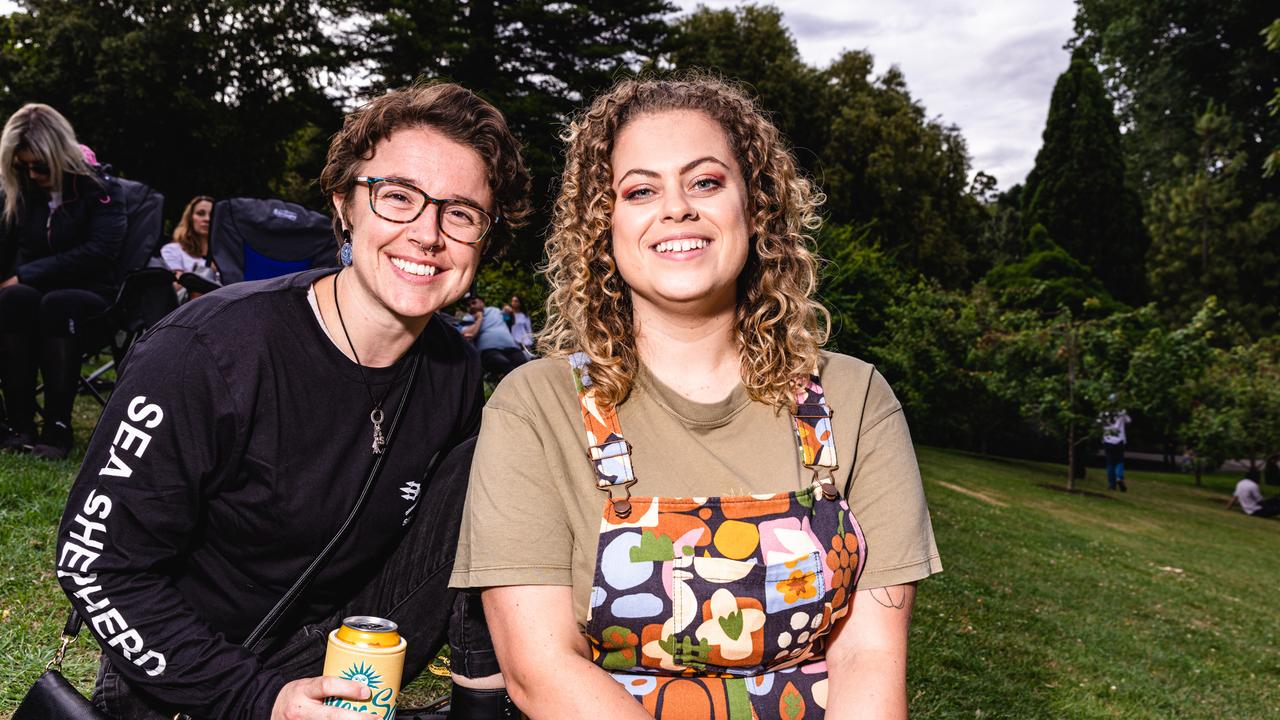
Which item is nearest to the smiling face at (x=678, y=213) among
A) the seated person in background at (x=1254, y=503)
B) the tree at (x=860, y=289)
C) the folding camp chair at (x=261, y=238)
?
the folding camp chair at (x=261, y=238)

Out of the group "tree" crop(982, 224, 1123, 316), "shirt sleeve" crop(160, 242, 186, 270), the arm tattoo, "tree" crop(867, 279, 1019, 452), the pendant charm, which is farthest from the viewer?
"tree" crop(982, 224, 1123, 316)

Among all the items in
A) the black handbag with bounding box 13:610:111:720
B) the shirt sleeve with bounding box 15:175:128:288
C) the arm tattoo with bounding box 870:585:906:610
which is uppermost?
the shirt sleeve with bounding box 15:175:128:288

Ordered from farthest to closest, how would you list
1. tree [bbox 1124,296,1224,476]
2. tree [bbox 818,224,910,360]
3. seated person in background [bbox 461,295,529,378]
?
tree [bbox 818,224,910,360]
tree [bbox 1124,296,1224,476]
seated person in background [bbox 461,295,529,378]

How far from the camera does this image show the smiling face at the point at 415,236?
85.8 inches

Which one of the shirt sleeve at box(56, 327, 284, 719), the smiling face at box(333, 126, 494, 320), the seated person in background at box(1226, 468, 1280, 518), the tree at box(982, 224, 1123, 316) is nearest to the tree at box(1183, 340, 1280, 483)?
the seated person in background at box(1226, 468, 1280, 518)

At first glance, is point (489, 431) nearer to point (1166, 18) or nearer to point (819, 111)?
point (819, 111)

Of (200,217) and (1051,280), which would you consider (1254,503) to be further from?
(200,217)

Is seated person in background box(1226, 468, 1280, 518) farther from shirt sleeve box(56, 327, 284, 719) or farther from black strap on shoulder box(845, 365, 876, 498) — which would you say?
shirt sleeve box(56, 327, 284, 719)

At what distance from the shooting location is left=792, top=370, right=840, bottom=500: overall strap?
6.38 ft

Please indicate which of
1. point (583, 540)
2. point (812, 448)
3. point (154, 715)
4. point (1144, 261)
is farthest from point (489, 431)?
point (1144, 261)

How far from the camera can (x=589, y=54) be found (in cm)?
2091

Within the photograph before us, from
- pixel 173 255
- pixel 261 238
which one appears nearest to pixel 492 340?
pixel 173 255

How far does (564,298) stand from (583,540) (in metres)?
0.73

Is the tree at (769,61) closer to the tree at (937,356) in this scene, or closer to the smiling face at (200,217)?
the tree at (937,356)
